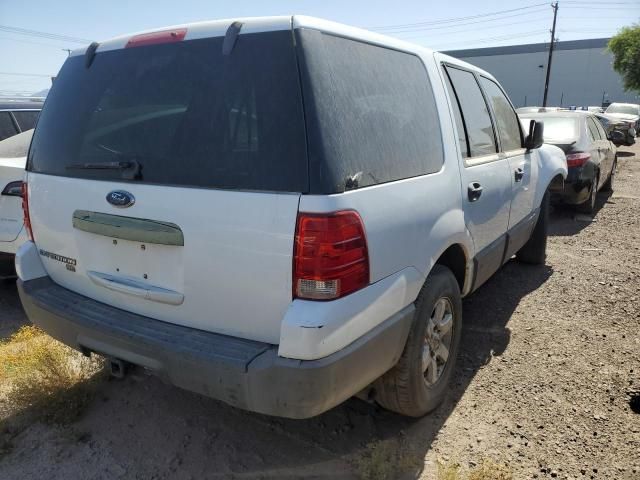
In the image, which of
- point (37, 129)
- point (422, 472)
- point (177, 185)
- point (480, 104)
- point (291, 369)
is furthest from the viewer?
point (480, 104)

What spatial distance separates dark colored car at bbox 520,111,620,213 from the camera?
6914 mm

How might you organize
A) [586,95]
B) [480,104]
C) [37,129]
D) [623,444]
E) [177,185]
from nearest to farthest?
[177,185] → [623,444] → [37,129] → [480,104] → [586,95]

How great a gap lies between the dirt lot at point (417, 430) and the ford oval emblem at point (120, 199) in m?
1.24

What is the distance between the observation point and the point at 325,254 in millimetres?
1816

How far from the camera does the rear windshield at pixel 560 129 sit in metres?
7.21

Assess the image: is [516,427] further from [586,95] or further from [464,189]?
[586,95]

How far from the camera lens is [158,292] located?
84.7 inches

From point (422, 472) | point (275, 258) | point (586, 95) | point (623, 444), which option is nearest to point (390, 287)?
point (275, 258)

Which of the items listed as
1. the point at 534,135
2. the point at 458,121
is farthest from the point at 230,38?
the point at 534,135

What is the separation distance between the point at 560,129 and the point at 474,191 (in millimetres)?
5524

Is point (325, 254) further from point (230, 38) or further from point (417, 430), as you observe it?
point (417, 430)

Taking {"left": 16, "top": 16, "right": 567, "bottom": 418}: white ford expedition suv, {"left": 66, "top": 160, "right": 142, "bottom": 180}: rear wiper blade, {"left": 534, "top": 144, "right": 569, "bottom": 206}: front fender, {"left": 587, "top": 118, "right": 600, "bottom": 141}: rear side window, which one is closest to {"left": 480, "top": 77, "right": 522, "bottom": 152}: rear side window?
{"left": 534, "top": 144, "right": 569, "bottom": 206}: front fender

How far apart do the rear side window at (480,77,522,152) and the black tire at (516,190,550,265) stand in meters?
1.01

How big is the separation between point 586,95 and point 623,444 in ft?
228
